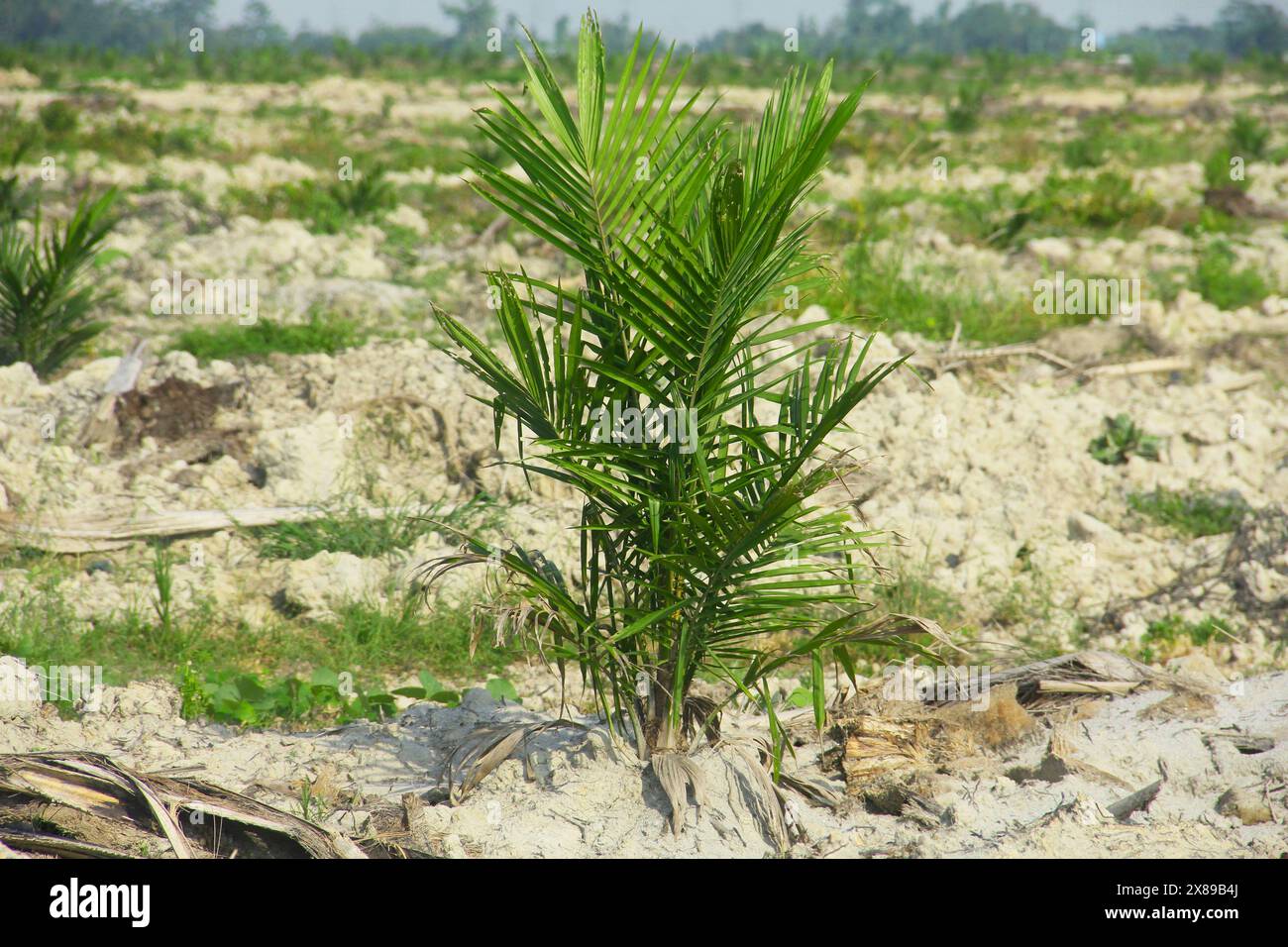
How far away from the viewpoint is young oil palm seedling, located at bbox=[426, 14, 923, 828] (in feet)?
8.18

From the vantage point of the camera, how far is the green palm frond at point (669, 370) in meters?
2.48

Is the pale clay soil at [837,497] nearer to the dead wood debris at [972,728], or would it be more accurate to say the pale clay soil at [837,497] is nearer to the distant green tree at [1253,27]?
the dead wood debris at [972,728]

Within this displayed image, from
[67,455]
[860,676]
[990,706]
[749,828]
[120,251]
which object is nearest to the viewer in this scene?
[749,828]

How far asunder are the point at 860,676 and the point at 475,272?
18.3 ft

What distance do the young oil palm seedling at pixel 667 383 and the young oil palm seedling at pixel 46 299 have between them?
4345 millimetres

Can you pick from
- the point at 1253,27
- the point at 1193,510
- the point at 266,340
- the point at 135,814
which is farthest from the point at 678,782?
the point at 1253,27

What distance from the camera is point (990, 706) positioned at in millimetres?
3527

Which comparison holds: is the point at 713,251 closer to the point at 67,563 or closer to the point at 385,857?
the point at 385,857

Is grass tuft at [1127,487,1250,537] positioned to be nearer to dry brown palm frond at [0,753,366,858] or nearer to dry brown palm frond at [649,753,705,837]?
dry brown palm frond at [649,753,705,837]

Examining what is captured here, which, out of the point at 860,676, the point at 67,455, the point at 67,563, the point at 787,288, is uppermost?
the point at 787,288

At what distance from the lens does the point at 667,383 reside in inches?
114

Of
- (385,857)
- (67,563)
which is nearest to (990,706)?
(385,857)

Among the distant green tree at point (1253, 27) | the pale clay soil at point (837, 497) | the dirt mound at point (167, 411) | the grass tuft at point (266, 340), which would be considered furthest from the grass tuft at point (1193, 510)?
the distant green tree at point (1253, 27)

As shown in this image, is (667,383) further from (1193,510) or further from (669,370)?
(1193,510)
